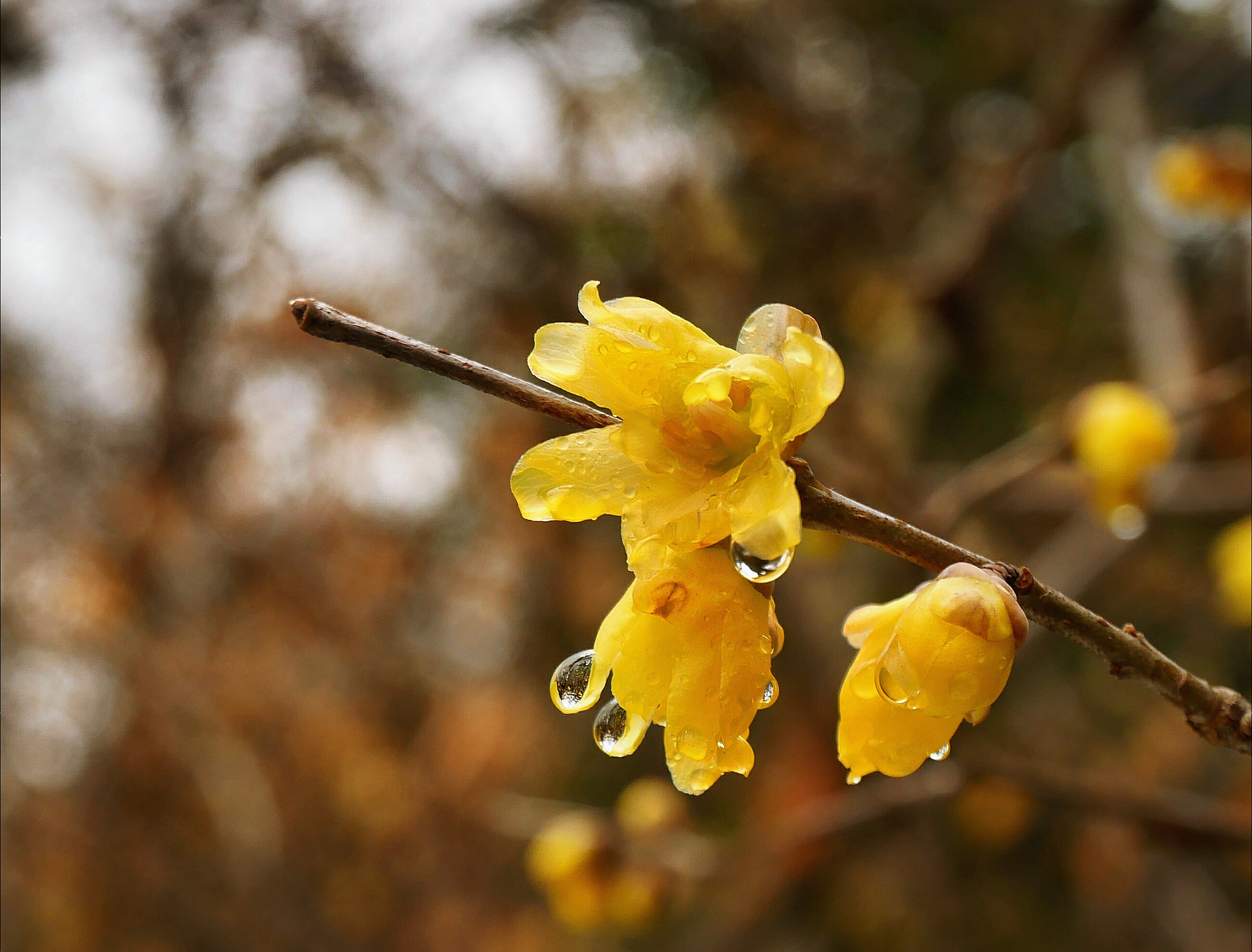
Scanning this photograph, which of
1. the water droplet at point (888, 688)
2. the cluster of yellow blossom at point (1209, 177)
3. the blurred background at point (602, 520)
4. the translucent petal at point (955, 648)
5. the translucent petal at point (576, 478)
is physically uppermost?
the translucent petal at point (576, 478)

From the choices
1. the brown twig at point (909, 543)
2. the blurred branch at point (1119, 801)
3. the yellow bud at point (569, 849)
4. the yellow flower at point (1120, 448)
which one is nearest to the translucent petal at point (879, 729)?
the brown twig at point (909, 543)

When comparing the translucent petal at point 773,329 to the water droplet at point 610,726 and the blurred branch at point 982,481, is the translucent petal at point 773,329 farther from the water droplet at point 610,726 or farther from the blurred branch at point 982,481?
the blurred branch at point 982,481

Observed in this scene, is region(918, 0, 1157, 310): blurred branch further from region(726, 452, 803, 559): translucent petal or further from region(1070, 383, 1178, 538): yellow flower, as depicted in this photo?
region(726, 452, 803, 559): translucent petal

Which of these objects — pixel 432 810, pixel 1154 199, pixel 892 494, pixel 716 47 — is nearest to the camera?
pixel 892 494

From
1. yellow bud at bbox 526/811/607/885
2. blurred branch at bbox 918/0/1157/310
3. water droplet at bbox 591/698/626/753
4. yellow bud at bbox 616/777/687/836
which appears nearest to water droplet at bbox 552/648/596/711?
water droplet at bbox 591/698/626/753

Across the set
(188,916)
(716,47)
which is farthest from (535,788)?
(716,47)

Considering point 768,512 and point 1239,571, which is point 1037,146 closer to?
point 1239,571

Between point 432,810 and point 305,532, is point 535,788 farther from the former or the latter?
point 305,532
